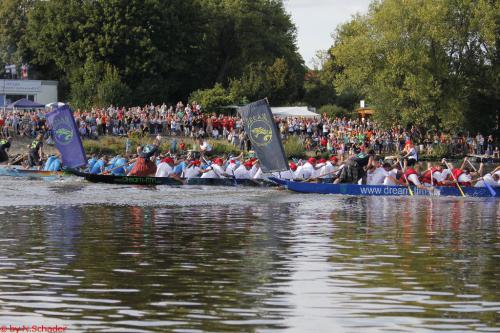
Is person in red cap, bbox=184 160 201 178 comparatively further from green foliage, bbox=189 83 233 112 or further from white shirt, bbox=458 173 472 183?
green foliage, bbox=189 83 233 112

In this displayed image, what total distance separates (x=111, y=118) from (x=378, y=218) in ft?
107

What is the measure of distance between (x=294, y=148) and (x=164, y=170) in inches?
844

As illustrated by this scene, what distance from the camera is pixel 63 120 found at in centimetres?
4106

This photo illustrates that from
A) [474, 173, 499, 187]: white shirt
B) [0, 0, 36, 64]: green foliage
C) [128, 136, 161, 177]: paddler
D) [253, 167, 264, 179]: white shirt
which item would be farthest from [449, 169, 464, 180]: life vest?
[0, 0, 36, 64]: green foliage

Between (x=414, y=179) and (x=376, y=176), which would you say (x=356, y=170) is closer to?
(x=376, y=176)

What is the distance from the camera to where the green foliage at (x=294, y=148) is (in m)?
60.0

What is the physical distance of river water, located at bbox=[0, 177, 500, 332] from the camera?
45.6 feet

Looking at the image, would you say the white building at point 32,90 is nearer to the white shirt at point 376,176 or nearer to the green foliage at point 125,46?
the green foliage at point 125,46

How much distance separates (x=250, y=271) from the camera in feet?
58.4

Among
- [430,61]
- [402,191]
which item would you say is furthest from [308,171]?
[430,61]

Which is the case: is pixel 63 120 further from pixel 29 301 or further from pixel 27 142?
pixel 29 301

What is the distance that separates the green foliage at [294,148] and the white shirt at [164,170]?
19.9m

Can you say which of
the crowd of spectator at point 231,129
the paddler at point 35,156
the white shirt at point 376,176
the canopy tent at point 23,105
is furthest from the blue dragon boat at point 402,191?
the canopy tent at point 23,105

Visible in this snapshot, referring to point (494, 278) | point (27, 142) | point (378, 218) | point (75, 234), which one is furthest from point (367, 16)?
point (494, 278)
